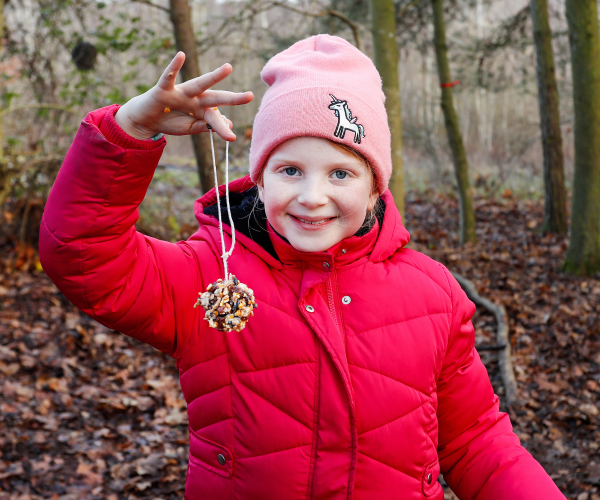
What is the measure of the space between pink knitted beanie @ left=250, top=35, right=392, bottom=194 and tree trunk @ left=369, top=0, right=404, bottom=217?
3504 millimetres

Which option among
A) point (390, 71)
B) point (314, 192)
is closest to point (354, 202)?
point (314, 192)

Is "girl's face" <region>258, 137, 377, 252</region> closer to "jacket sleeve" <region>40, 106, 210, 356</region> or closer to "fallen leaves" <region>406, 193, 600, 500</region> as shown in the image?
"jacket sleeve" <region>40, 106, 210, 356</region>

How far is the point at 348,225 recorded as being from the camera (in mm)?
1711

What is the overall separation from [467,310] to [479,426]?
1.40 feet

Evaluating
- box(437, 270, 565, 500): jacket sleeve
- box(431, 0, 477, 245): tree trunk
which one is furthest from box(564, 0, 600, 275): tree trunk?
box(437, 270, 565, 500): jacket sleeve

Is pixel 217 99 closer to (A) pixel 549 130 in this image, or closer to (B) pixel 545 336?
(B) pixel 545 336

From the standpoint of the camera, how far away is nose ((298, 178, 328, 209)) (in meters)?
1.57

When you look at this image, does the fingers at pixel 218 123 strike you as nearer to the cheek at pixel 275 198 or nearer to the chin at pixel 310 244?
the cheek at pixel 275 198

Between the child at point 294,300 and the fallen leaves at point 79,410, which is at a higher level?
the child at point 294,300

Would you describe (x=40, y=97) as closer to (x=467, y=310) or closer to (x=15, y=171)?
(x=15, y=171)

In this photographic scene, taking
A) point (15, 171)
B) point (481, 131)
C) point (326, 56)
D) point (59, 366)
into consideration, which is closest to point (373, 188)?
point (326, 56)

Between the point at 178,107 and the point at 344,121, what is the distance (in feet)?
1.66

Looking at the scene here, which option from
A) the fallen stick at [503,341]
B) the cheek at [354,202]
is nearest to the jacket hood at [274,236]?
the cheek at [354,202]

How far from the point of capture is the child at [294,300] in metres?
1.49
